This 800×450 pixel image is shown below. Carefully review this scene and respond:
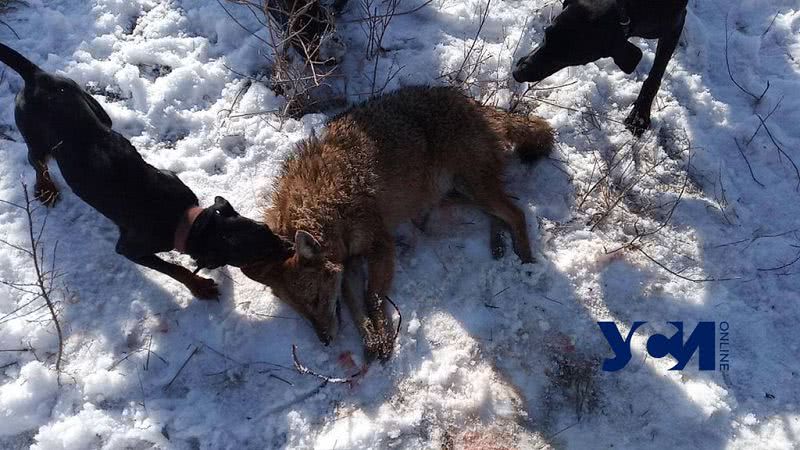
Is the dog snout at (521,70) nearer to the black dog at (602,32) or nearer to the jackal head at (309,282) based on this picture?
the black dog at (602,32)

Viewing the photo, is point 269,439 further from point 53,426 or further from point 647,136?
point 647,136

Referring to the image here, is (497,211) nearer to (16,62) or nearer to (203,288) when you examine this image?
(203,288)

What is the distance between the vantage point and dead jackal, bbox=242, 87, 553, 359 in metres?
4.18

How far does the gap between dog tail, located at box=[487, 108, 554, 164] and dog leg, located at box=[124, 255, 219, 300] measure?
9.44 feet

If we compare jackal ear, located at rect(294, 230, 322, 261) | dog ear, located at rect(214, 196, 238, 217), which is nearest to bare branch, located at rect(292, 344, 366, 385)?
jackal ear, located at rect(294, 230, 322, 261)

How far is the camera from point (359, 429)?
3787 millimetres

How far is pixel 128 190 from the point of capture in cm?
384

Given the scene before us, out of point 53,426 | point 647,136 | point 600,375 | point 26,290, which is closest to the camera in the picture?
point 53,426

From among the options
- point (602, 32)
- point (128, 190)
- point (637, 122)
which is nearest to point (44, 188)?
point (128, 190)

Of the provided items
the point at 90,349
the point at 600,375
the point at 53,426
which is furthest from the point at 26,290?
the point at 600,375

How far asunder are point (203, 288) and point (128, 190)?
99cm

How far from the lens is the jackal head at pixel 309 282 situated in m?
3.99

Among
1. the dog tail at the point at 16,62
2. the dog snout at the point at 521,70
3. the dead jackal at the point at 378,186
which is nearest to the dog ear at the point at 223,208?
the dead jackal at the point at 378,186

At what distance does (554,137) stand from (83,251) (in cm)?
451
